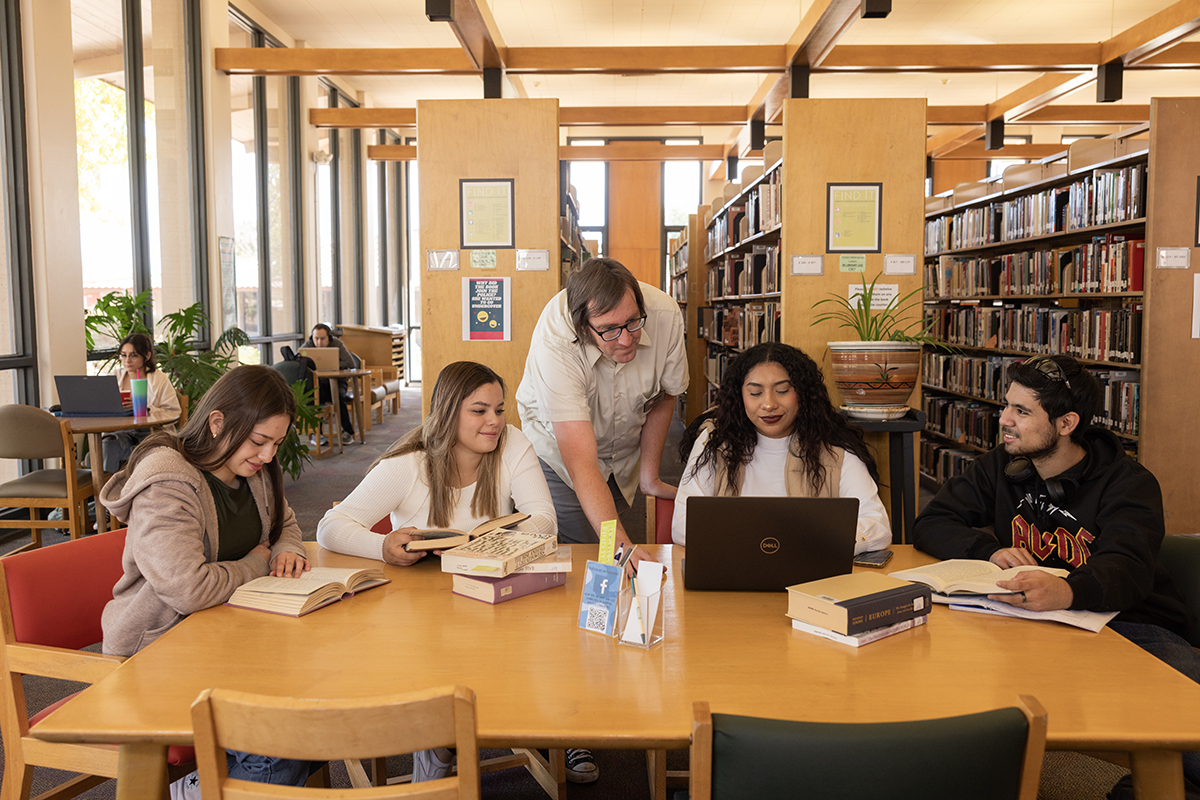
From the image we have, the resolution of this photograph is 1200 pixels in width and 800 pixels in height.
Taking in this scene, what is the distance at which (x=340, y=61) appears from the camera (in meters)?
6.73

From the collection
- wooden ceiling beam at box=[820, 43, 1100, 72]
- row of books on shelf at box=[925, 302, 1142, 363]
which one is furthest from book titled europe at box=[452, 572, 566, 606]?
wooden ceiling beam at box=[820, 43, 1100, 72]

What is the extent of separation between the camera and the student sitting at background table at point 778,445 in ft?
7.72

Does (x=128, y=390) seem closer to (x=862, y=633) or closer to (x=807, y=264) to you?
(x=807, y=264)

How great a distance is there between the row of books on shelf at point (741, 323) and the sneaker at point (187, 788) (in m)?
3.99

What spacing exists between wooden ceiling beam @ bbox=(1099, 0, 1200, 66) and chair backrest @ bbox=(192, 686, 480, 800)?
624cm

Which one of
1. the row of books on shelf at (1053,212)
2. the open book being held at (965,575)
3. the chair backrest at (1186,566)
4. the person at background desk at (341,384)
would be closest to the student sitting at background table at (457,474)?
the open book being held at (965,575)

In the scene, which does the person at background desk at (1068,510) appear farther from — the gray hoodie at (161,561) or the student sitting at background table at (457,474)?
the gray hoodie at (161,561)

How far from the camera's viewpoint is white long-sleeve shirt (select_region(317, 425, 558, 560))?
213 centimetres

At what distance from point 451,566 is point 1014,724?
111cm

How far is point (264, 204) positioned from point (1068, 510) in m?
8.10

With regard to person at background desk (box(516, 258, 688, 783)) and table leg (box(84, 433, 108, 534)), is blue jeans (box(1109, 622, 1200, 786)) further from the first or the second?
table leg (box(84, 433, 108, 534))

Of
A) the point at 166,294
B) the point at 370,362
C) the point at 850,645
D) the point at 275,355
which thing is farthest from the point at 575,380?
the point at 370,362

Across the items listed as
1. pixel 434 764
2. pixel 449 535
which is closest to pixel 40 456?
pixel 449 535

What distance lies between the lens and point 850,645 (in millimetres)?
1513
